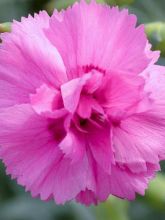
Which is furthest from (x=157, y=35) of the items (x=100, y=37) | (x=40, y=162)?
(x=40, y=162)

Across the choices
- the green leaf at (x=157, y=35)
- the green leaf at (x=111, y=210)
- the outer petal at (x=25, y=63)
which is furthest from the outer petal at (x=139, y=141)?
the green leaf at (x=111, y=210)

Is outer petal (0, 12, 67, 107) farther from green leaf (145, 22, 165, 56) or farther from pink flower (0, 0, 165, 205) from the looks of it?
green leaf (145, 22, 165, 56)

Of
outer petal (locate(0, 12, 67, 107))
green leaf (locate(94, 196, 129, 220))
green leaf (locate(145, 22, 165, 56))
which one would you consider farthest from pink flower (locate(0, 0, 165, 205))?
green leaf (locate(94, 196, 129, 220))

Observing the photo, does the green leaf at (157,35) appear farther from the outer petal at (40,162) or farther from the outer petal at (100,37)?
the outer petal at (40,162)

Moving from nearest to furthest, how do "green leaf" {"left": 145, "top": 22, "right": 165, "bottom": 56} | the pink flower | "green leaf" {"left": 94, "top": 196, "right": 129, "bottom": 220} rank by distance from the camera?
the pink flower < "green leaf" {"left": 145, "top": 22, "right": 165, "bottom": 56} < "green leaf" {"left": 94, "top": 196, "right": 129, "bottom": 220}

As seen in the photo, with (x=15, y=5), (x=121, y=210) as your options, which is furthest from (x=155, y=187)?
(x=15, y=5)

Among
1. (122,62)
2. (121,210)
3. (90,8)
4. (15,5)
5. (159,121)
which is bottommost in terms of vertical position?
(121,210)

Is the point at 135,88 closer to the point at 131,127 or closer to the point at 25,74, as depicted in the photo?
the point at 131,127

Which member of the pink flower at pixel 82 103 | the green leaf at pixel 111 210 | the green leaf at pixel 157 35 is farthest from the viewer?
the green leaf at pixel 111 210

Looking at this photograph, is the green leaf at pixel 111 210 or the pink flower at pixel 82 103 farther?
the green leaf at pixel 111 210
